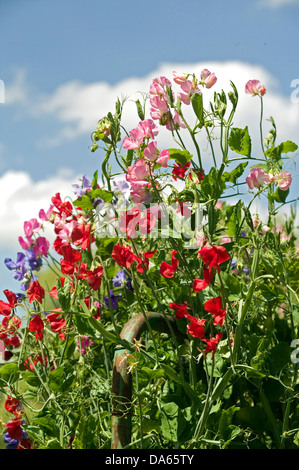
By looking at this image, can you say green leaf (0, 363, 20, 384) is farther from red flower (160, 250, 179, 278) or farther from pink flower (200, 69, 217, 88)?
pink flower (200, 69, 217, 88)

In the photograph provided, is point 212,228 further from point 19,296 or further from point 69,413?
point 19,296

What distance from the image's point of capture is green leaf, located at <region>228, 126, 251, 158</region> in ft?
3.62

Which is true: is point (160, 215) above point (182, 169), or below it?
below

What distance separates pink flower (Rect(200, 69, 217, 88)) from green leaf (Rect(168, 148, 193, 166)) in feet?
0.49

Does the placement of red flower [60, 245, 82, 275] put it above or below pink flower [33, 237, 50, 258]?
below

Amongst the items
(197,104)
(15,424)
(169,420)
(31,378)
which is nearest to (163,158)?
(197,104)

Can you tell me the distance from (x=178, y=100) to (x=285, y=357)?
0.54 metres

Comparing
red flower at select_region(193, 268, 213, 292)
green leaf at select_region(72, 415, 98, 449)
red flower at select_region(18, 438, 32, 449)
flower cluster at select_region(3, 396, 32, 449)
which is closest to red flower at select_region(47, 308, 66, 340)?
green leaf at select_region(72, 415, 98, 449)

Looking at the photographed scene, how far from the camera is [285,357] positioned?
3.63 ft

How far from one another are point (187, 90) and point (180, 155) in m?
0.13

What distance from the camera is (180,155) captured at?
109 cm

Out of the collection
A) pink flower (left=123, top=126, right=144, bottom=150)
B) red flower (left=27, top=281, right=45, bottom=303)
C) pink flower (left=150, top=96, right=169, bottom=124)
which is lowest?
red flower (left=27, top=281, right=45, bottom=303)

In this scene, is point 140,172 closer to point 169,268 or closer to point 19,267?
point 169,268

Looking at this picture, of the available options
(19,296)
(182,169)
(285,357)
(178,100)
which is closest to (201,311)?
(285,357)
